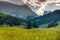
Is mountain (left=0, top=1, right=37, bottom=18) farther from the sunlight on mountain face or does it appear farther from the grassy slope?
the grassy slope

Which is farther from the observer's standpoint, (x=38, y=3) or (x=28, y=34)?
(x=38, y=3)

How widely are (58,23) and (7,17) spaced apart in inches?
30.1

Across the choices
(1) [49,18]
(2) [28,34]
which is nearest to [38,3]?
(1) [49,18]

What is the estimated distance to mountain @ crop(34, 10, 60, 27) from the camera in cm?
266

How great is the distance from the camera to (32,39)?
2535 millimetres

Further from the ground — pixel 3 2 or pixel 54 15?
pixel 3 2

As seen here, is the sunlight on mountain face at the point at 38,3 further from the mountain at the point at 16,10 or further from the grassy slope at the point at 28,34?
the grassy slope at the point at 28,34

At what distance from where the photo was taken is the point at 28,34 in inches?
101

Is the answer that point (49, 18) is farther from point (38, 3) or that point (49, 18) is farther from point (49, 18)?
point (38, 3)

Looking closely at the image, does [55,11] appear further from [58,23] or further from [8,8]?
→ [8,8]

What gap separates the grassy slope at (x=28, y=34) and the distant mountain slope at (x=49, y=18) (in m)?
0.13

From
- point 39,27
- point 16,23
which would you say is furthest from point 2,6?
Answer: point 39,27

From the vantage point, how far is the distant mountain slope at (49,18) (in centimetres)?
266

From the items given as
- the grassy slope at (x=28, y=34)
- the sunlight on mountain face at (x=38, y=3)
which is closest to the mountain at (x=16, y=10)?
the sunlight on mountain face at (x=38, y=3)
